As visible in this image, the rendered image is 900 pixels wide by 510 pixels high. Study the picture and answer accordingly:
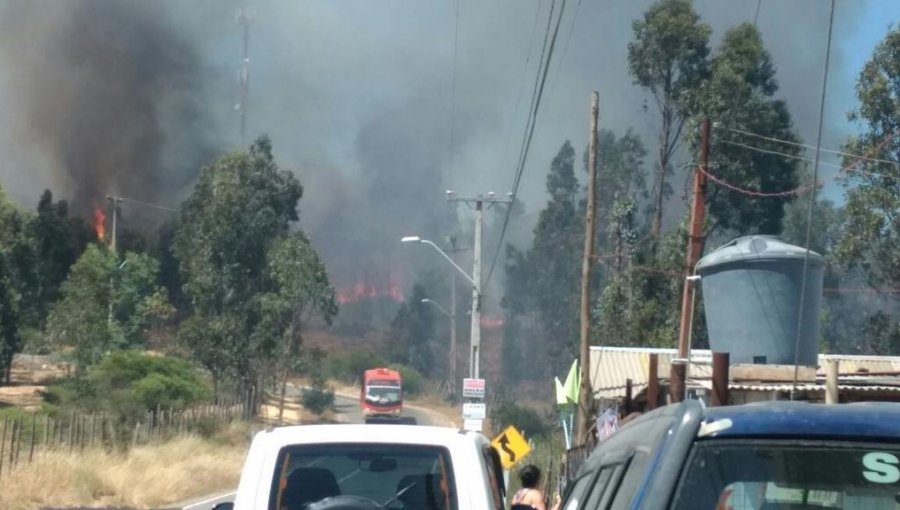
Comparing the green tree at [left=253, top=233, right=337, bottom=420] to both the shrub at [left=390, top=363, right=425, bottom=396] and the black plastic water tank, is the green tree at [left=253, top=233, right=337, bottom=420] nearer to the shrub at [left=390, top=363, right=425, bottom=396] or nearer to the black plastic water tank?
the shrub at [left=390, top=363, right=425, bottom=396]

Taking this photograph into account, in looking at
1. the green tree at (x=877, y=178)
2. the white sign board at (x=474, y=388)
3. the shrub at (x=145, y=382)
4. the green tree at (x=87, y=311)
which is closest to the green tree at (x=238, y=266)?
the green tree at (x=87, y=311)

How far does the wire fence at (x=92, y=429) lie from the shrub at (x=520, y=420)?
429 inches

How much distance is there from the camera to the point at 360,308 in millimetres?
110125

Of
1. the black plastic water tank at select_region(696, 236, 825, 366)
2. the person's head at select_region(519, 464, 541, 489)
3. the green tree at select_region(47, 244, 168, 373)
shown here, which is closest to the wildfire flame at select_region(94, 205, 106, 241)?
the green tree at select_region(47, 244, 168, 373)

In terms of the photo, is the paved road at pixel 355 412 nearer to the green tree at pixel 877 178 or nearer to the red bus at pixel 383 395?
the red bus at pixel 383 395

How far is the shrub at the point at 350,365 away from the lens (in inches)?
3568

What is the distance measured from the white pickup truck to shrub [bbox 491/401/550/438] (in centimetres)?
4428

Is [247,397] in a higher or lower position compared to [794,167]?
lower

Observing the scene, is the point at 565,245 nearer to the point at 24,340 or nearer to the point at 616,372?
the point at 24,340

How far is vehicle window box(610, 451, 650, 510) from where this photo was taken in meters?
3.03

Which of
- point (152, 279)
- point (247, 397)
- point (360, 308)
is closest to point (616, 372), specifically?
point (247, 397)

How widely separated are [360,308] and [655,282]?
76.3 metres

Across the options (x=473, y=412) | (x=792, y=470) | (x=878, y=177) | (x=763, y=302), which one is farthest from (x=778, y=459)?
(x=473, y=412)

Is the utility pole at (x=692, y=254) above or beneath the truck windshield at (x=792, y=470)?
above
